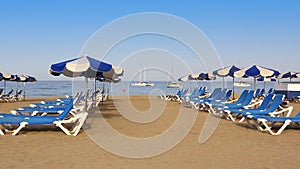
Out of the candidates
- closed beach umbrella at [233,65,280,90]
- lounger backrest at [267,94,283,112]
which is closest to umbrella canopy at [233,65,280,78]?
closed beach umbrella at [233,65,280,90]

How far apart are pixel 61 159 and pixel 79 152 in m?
0.52

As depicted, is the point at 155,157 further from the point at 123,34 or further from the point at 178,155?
the point at 123,34

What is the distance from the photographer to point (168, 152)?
5.36m

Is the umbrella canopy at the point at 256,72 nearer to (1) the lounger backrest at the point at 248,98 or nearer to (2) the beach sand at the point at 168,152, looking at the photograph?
(1) the lounger backrest at the point at 248,98

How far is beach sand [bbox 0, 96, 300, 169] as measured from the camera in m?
4.54

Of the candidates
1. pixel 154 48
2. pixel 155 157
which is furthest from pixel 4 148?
pixel 154 48

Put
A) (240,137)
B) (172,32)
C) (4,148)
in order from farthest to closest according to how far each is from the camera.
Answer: (172,32) < (240,137) < (4,148)

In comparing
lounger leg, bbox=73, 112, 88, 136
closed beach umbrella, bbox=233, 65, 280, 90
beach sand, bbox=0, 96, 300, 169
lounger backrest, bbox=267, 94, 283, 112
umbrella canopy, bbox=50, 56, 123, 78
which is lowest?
beach sand, bbox=0, 96, 300, 169

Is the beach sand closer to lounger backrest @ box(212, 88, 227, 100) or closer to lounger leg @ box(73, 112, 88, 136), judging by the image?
lounger leg @ box(73, 112, 88, 136)

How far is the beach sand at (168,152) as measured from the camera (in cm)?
454

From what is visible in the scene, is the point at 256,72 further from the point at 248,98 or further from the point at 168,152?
the point at 168,152

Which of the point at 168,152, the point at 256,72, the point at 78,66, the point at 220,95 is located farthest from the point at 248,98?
the point at 168,152

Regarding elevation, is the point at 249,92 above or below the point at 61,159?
above

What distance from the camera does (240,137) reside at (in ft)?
22.5
